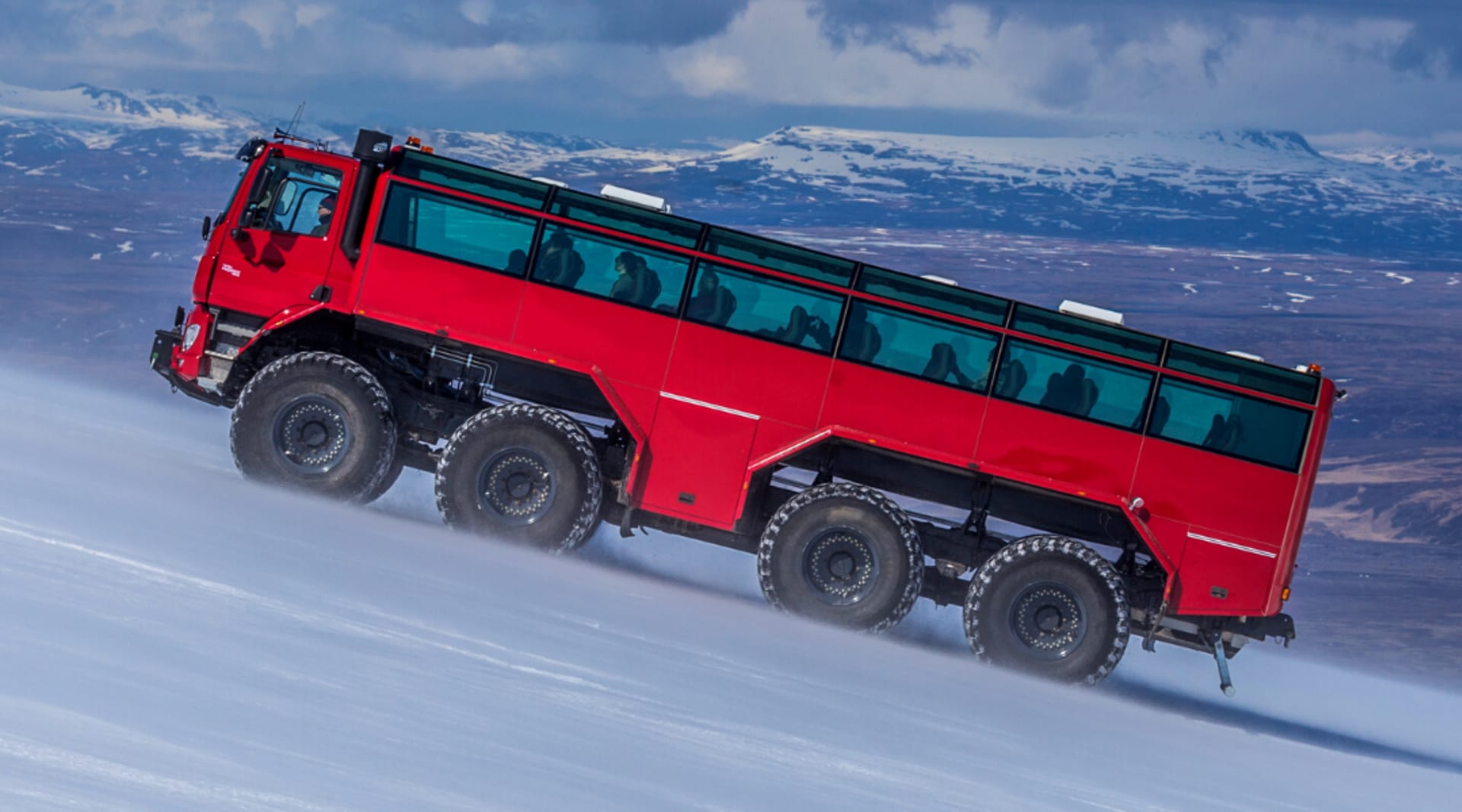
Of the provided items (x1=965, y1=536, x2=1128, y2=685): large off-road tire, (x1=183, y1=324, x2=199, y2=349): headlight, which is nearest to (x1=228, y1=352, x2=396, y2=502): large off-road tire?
(x1=183, y1=324, x2=199, y2=349): headlight

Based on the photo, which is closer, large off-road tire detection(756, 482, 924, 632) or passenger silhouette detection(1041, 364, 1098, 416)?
large off-road tire detection(756, 482, 924, 632)

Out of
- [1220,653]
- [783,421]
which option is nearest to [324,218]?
[783,421]

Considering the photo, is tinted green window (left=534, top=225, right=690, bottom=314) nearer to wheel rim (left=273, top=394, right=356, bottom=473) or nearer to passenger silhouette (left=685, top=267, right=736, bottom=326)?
passenger silhouette (left=685, top=267, right=736, bottom=326)

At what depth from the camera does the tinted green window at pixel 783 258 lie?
15.8m

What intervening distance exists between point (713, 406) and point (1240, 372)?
5566mm

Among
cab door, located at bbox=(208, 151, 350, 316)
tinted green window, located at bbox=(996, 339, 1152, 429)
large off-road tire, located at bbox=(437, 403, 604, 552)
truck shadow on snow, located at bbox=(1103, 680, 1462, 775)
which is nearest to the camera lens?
large off-road tire, located at bbox=(437, 403, 604, 552)

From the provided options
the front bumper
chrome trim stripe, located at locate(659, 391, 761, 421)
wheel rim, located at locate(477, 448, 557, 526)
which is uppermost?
chrome trim stripe, located at locate(659, 391, 761, 421)

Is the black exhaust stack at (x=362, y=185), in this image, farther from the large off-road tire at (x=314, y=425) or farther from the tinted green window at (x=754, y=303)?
the tinted green window at (x=754, y=303)

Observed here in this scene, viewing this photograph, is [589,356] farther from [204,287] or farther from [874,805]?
[874,805]

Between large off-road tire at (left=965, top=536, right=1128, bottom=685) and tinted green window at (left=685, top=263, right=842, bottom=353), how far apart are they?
2.96 meters

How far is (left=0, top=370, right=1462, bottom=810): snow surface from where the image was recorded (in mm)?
6156

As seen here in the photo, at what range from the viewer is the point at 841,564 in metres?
15.5

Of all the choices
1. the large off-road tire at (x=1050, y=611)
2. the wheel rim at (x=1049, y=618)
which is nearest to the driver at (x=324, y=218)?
the large off-road tire at (x=1050, y=611)

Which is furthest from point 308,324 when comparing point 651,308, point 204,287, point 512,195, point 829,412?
point 829,412
